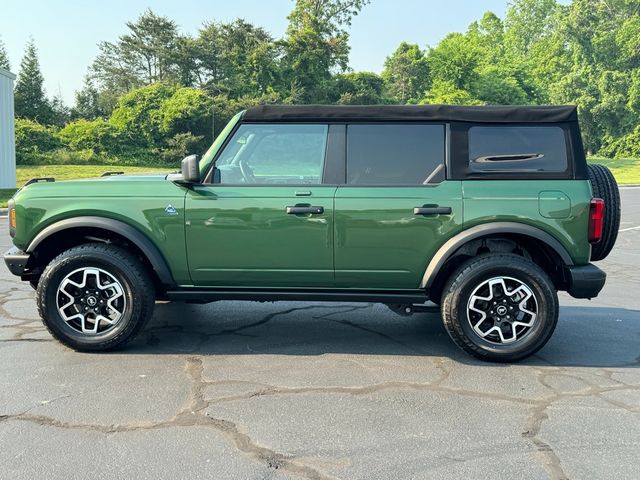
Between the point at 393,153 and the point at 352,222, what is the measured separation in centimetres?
64

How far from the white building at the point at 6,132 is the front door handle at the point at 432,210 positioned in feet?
72.3

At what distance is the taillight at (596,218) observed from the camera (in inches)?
165

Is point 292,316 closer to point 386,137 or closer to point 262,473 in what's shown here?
point 386,137

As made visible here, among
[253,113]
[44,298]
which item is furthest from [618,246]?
[44,298]

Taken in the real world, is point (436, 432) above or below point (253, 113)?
below

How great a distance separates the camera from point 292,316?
18.6 ft

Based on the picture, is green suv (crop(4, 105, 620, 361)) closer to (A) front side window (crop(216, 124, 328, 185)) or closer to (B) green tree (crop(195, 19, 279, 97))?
(A) front side window (crop(216, 124, 328, 185))

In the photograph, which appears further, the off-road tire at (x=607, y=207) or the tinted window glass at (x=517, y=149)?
the off-road tire at (x=607, y=207)

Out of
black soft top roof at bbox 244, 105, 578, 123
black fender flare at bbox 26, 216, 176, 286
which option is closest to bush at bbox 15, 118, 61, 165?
black fender flare at bbox 26, 216, 176, 286

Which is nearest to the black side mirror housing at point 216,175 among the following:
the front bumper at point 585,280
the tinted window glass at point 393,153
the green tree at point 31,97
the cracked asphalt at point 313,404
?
the tinted window glass at point 393,153

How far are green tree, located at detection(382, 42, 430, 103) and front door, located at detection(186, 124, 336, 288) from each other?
67.9 metres

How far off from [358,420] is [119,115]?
4474 centimetres

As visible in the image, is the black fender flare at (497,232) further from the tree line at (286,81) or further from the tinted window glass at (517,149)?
the tree line at (286,81)

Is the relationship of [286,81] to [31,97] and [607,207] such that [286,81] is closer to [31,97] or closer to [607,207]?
[31,97]
